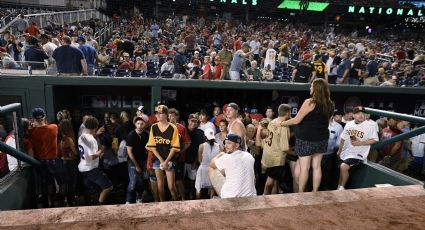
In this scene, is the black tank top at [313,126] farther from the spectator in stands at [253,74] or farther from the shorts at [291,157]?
the spectator in stands at [253,74]

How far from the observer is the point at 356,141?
15.5ft

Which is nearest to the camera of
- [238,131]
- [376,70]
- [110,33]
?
[238,131]

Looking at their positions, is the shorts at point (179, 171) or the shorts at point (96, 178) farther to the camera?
the shorts at point (179, 171)

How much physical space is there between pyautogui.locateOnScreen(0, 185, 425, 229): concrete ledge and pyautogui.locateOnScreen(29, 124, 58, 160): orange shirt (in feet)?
8.47

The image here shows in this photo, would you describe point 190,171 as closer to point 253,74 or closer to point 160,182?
point 160,182

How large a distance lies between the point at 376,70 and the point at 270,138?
5764 millimetres

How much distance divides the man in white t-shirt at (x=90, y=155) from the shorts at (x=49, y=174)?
30cm

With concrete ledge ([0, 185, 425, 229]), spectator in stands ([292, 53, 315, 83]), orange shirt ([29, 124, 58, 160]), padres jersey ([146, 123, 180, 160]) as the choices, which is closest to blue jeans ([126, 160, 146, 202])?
padres jersey ([146, 123, 180, 160])

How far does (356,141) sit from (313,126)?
1363mm

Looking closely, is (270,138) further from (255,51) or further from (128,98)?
(255,51)

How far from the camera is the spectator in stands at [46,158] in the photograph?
14.7ft

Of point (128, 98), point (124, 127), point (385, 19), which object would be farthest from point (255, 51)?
point (385, 19)

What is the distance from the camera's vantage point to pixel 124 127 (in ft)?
19.4

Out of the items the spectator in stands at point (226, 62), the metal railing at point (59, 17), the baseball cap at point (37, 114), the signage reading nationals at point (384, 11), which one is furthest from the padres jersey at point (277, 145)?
the signage reading nationals at point (384, 11)
